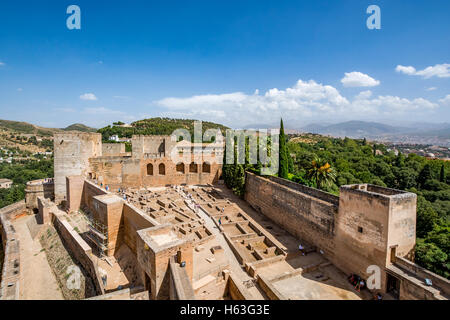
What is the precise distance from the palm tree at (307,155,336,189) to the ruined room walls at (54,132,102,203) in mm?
17556

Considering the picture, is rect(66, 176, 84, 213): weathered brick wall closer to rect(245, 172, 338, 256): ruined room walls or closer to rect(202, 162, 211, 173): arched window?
rect(202, 162, 211, 173): arched window

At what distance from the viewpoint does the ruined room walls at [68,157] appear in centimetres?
1886

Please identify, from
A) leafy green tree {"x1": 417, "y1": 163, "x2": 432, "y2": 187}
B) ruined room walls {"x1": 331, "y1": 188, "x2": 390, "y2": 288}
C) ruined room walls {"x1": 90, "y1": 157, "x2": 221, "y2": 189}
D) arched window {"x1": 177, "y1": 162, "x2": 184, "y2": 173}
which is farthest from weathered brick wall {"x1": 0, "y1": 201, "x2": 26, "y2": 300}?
leafy green tree {"x1": 417, "y1": 163, "x2": 432, "y2": 187}

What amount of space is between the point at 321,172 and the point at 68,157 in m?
19.2

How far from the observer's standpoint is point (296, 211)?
16.0m

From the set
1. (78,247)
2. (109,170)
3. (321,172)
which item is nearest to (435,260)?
(321,172)

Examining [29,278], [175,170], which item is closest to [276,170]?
[175,170]

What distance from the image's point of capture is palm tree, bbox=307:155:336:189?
1939 cm

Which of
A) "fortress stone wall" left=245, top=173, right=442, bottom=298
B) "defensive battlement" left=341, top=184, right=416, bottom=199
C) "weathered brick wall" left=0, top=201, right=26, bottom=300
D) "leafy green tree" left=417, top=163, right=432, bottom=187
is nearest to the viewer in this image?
"fortress stone wall" left=245, top=173, right=442, bottom=298

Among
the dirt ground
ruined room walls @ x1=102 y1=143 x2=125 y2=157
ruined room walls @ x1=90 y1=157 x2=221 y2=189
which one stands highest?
ruined room walls @ x1=102 y1=143 x2=125 y2=157

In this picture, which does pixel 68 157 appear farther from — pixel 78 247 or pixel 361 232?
pixel 361 232

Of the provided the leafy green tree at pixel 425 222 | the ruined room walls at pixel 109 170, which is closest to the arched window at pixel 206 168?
the ruined room walls at pixel 109 170

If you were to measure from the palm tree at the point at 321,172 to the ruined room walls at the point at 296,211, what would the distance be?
350 cm

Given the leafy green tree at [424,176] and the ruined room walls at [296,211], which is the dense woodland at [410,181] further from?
the ruined room walls at [296,211]
